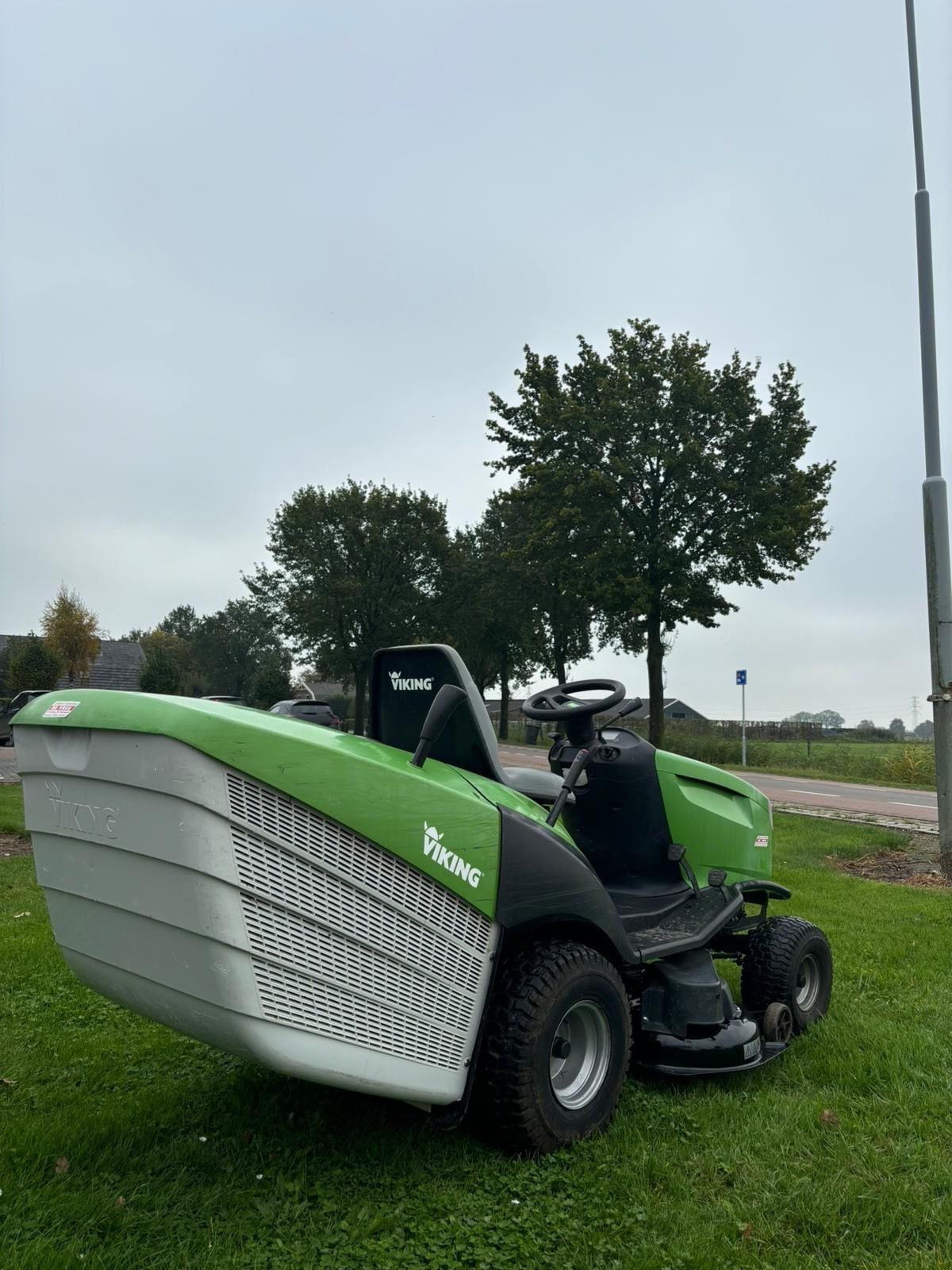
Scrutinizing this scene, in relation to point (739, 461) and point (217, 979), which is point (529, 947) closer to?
point (217, 979)

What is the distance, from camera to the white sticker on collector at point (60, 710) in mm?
2346

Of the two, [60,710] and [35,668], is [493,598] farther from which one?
[60,710]

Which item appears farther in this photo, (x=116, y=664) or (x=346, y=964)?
(x=116, y=664)

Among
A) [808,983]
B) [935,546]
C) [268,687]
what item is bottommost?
[808,983]

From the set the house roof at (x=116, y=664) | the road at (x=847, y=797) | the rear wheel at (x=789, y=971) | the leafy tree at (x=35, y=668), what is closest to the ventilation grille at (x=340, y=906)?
the rear wheel at (x=789, y=971)

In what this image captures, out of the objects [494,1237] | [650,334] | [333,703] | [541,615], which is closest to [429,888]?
[494,1237]

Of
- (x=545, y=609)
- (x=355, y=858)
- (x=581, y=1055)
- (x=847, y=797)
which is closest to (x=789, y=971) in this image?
(x=581, y=1055)

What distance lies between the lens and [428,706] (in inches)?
116

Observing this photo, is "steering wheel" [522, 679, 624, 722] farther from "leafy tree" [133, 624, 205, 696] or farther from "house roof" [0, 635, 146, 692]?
"leafy tree" [133, 624, 205, 696]

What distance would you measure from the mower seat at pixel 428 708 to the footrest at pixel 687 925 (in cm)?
74

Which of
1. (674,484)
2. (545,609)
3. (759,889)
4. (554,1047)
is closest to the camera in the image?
(554,1047)

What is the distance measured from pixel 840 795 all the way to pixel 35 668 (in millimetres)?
30232

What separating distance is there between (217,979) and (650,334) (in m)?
20.0

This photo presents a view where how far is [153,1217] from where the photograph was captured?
233 cm
